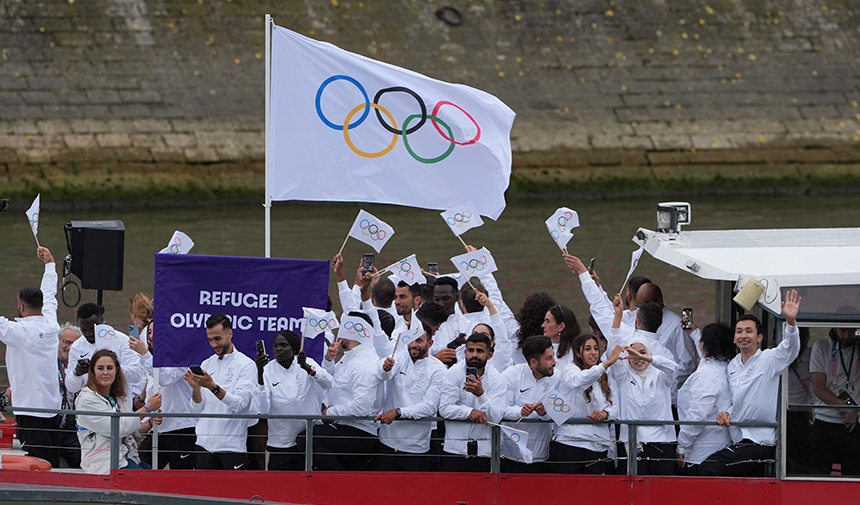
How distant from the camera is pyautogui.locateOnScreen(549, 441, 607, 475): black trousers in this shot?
8.85 m

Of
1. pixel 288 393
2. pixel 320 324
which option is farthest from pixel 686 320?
pixel 288 393

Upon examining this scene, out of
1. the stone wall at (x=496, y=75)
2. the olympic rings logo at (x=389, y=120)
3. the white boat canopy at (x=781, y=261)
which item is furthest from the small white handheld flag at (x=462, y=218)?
the stone wall at (x=496, y=75)

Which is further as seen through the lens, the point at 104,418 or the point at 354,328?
the point at 104,418

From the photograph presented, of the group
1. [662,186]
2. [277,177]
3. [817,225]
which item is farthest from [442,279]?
[662,186]

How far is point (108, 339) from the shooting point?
975 centimetres

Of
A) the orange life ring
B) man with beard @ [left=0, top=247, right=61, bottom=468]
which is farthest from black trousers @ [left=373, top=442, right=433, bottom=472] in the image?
man with beard @ [left=0, top=247, right=61, bottom=468]

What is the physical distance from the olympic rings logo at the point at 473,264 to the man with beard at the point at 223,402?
183 centimetres

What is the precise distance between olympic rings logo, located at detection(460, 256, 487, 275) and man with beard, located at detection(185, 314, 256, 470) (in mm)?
1827

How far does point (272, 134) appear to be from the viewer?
1005 cm

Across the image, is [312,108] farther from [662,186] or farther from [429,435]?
[662,186]

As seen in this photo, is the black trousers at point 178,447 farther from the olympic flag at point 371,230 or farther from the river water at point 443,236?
the river water at point 443,236

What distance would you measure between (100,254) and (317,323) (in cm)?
263

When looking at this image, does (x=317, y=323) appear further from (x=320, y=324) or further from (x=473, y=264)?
(x=473, y=264)

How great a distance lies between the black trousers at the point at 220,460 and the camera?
29.6 feet
